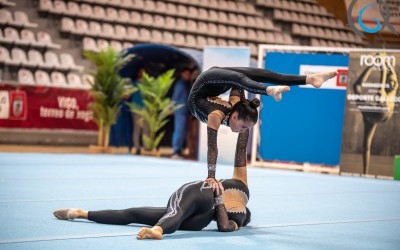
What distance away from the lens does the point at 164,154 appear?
557 inches

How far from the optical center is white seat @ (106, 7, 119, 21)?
16.1 m

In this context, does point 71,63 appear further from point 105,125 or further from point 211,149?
point 211,149

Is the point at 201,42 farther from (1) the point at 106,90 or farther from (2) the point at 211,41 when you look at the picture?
(1) the point at 106,90

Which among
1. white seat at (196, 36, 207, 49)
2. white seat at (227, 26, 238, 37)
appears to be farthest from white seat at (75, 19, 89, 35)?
white seat at (227, 26, 238, 37)

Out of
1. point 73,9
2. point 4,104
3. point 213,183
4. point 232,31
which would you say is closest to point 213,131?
point 213,183

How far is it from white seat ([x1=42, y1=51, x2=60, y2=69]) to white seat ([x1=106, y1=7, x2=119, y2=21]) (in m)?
2.23

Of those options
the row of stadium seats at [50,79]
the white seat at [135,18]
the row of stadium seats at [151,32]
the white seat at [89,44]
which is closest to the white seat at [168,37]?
the row of stadium seats at [151,32]

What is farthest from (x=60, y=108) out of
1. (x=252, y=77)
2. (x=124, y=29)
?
(x=252, y=77)

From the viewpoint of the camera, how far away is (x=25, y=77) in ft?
43.6

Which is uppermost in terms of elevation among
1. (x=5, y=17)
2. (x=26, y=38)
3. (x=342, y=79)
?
(x=5, y=17)

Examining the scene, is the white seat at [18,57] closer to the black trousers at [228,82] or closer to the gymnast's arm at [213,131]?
the black trousers at [228,82]

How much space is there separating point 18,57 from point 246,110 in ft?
32.3

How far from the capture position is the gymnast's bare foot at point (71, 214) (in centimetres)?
465

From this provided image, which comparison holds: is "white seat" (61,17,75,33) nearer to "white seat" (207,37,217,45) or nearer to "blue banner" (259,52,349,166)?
"white seat" (207,37,217,45)
